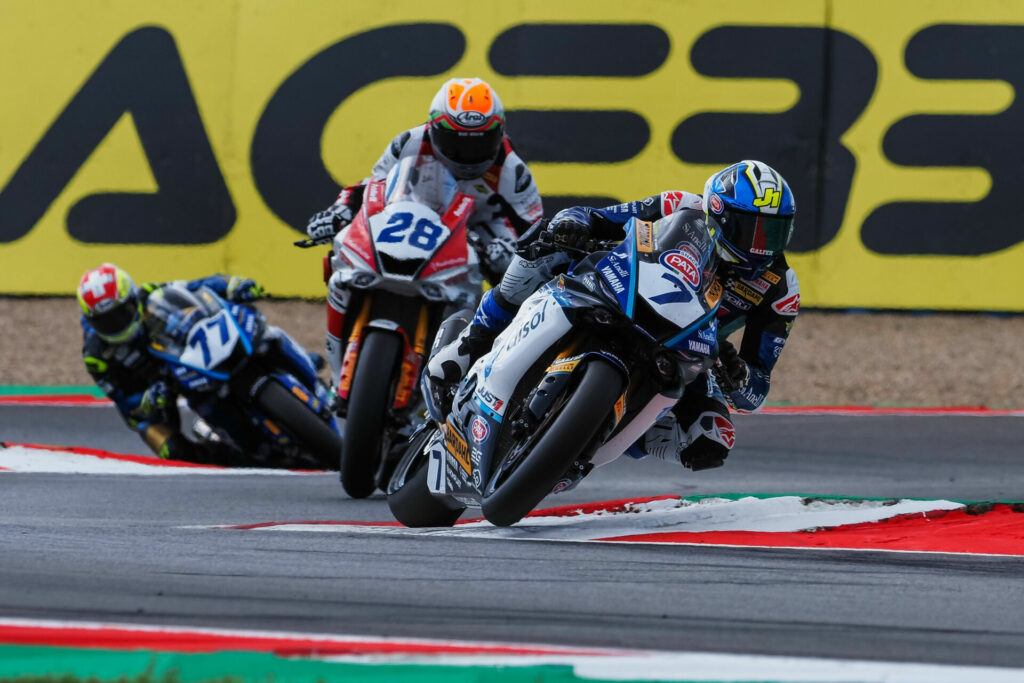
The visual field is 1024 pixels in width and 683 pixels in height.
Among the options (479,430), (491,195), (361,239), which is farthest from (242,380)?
Answer: (479,430)

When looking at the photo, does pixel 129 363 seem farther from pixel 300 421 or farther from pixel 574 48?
pixel 574 48

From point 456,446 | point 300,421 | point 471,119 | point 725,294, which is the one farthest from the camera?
point 300,421

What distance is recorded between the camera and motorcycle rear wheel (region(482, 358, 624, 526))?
3.96 meters

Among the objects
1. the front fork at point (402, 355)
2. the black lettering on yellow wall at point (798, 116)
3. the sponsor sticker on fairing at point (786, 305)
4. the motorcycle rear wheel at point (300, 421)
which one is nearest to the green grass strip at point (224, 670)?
the sponsor sticker on fairing at point (786, 305)

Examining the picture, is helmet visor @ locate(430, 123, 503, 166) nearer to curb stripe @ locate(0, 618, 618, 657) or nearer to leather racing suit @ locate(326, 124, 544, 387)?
leather racing suit @ locate(326, 124, 544, 387)

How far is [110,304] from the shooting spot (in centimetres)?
735

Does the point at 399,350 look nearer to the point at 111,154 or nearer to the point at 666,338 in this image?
the point at 666,338

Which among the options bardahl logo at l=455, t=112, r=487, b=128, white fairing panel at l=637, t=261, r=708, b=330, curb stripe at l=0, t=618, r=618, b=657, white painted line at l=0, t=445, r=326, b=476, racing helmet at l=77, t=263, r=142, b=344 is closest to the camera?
curb stripe at l=0, t=618, r=618, b=657

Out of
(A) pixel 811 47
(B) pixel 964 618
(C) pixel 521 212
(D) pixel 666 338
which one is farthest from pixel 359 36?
(B) pixel 964 618

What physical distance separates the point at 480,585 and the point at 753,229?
181cm

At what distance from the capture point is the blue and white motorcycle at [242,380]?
7090 mm

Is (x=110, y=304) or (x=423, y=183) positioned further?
(x=110, y=304)

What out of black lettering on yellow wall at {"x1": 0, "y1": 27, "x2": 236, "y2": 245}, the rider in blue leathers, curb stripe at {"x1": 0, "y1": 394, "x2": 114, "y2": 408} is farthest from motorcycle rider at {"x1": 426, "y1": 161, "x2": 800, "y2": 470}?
black lettering on yellow wall at {"x1": 0, "y1": 27, "x2": 236, "y2": 245}

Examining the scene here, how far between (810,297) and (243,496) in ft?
17.3
